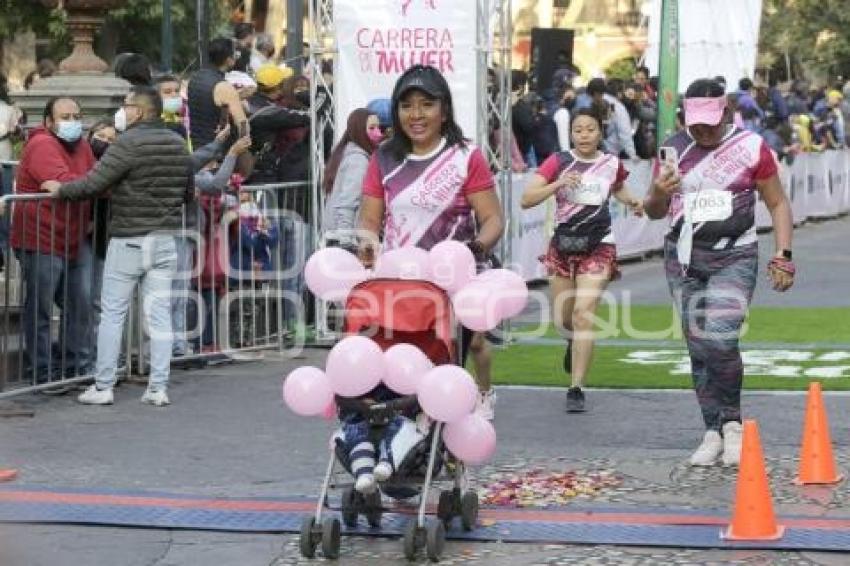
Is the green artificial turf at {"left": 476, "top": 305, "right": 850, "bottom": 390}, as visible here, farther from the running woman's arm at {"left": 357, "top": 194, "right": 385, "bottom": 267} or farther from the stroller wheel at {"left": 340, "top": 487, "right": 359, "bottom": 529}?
the stroller wheel at {"left": 340, "top": 487, "right": 359, "bottom": 529}

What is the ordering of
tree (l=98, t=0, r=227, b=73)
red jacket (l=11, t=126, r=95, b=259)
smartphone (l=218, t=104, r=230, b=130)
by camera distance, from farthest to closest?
tree (l=98, t=0, r=227, b=73) → smartphone (l=218, t=104, r=230, b=130) → red jacket (l=11, t=126, r=95, b=259)

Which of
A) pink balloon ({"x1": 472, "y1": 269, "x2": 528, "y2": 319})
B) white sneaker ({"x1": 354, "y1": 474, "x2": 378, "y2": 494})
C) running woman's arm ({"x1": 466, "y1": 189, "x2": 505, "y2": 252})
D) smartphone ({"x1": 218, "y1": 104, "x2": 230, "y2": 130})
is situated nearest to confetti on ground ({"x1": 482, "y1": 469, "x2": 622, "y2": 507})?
pink balloon ({"x1": 472, "y1": 269, "x2": 528, "y2": 319})

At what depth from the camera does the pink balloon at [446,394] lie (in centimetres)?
787

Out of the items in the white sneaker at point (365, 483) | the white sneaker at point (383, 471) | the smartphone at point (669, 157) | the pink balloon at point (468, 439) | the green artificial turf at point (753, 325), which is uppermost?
the smartphone at point (669, 157)

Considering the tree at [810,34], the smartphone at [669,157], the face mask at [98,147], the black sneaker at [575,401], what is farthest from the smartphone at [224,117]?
the tree at [810,34]

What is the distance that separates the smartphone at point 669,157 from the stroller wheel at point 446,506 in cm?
244

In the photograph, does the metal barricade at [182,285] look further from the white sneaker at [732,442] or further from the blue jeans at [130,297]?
the white sneaker at [732,442]

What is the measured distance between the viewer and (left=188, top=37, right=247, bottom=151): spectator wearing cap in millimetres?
14656

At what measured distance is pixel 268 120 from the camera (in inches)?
606

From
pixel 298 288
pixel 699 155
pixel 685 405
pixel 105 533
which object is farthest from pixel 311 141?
pixel 105 533

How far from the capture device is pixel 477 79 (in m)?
15.2

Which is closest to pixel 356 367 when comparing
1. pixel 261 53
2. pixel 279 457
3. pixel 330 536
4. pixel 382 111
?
pixel 330 536

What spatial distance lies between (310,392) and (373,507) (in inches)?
21.9

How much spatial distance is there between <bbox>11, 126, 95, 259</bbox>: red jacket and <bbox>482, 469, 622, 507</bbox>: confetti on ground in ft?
13.7
